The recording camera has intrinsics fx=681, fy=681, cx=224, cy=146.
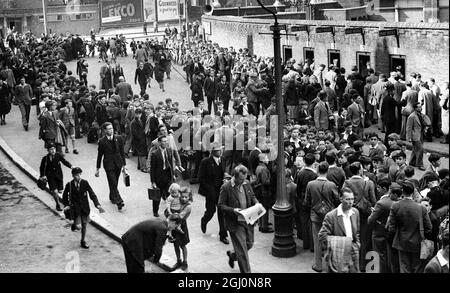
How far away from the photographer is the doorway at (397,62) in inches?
897

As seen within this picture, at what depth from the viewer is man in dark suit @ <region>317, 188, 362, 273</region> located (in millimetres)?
9141

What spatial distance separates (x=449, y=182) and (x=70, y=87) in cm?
1571

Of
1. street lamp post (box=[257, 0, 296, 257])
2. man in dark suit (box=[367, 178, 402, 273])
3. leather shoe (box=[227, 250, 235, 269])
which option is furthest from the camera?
street lamp post (box=[257, 0, 296, 257])

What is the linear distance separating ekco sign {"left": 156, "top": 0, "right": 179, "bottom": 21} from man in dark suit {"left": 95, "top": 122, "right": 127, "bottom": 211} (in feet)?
158

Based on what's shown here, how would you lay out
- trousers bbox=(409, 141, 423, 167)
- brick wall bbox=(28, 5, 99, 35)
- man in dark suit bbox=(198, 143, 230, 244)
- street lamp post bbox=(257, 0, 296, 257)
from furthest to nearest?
brick wall bbox=(28, 5, 99, 35)
trousers bbox=(409, 141, 423, 167)
man in dark suit bbox=(198, 143, 230, 244)
street lamp post bbox=(257, 0, 296, 257)

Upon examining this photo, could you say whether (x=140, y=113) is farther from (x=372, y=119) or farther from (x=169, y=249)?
(x=372, y=119)

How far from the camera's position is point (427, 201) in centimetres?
1018

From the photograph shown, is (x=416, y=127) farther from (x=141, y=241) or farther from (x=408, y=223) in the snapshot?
(x=141, y=241)

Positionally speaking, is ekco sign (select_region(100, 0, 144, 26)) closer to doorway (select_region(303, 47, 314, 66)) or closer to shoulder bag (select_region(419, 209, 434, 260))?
doorway (select_region(303, 47, 314, 66))

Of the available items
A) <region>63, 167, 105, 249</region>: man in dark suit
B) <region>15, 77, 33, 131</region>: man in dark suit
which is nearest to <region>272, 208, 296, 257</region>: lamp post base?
<region>63, 167, 105, 249</region>: man in dark suit

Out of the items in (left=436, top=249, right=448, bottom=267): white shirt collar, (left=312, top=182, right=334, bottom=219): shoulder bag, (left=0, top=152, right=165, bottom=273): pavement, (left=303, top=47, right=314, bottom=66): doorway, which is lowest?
(left=0, top=152, right=165, bottom=273): pavement

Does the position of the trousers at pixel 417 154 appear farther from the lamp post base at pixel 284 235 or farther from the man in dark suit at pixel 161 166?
the man in dark suit at pixel 161 166

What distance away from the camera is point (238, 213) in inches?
410

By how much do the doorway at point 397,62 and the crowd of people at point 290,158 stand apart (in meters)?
2.39
